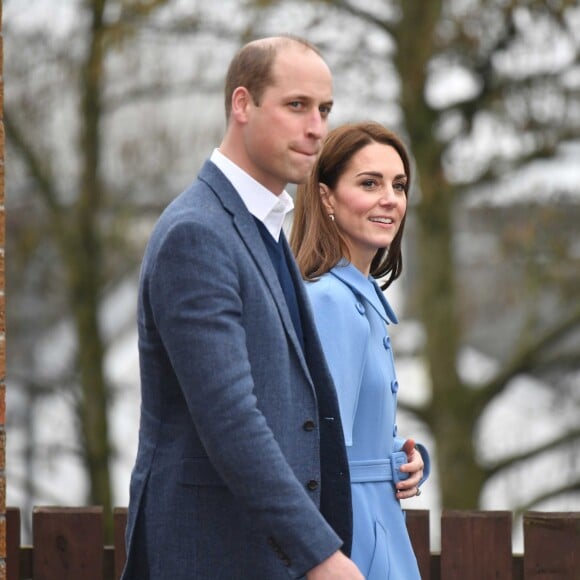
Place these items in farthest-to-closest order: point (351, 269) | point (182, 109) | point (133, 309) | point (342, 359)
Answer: point (133, 309) → point (182, 109) → point (351, 269) → point (342, 359)

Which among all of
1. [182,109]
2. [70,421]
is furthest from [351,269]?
[70,421]

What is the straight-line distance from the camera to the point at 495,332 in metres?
16.7

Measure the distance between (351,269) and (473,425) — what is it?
894cm

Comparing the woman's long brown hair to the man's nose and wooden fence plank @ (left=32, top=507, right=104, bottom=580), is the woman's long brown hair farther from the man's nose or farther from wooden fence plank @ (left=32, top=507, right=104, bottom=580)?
wooden fence plank @ (left=32, top=507, right=104, bottom=580)

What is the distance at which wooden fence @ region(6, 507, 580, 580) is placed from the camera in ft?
13.0

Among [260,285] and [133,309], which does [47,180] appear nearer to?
[133,309]

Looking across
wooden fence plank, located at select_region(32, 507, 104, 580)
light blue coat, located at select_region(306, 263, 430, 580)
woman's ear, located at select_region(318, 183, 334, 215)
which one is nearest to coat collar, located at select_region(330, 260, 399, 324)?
light blue coat, located at select_region(306, 263, 430, 580)

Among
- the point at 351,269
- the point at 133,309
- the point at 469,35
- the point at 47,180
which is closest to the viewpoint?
the point at 351,269

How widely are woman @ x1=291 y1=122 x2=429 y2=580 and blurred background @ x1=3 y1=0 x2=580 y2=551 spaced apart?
22.8 feet

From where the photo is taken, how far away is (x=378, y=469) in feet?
10.5

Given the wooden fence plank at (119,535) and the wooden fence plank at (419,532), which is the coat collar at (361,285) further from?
the wooden fence plank at (119,535)

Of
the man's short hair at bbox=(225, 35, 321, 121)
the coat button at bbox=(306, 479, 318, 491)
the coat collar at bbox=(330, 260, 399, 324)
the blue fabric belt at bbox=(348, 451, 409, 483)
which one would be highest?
the man's short hair at bbox=(225, 35, 321, 121)

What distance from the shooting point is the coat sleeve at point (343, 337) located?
306cm

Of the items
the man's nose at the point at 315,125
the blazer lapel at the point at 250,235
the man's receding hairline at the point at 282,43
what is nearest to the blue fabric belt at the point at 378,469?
the blazer lapel at the point at 250,235
